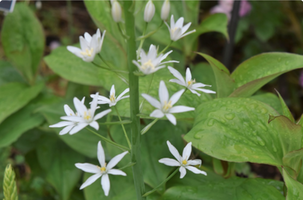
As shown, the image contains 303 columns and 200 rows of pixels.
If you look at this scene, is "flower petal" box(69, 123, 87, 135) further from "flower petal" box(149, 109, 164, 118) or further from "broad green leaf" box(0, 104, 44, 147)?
"broad green leaf" box(0, 104, 44, 147)

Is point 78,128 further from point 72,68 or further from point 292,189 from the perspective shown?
point 72,68

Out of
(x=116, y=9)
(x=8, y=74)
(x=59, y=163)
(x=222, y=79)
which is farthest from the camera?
(x=8, y=74)

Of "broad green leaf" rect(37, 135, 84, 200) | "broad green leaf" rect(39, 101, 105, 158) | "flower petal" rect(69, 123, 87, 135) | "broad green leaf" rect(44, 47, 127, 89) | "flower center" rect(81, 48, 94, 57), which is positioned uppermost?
"flower center" rect(81, 48, 94, 57)

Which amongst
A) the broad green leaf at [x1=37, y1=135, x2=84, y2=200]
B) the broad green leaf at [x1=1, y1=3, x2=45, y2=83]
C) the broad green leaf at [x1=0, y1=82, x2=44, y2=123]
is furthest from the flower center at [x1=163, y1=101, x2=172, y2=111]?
the broad green leaf at [x1=1, y1=3, x2=45, y2=83]

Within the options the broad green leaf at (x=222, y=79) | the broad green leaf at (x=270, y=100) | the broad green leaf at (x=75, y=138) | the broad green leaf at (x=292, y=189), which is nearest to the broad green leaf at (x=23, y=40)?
the broad green leaf at (x=75, y=138)

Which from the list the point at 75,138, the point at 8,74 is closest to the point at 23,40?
the point at 8,74
